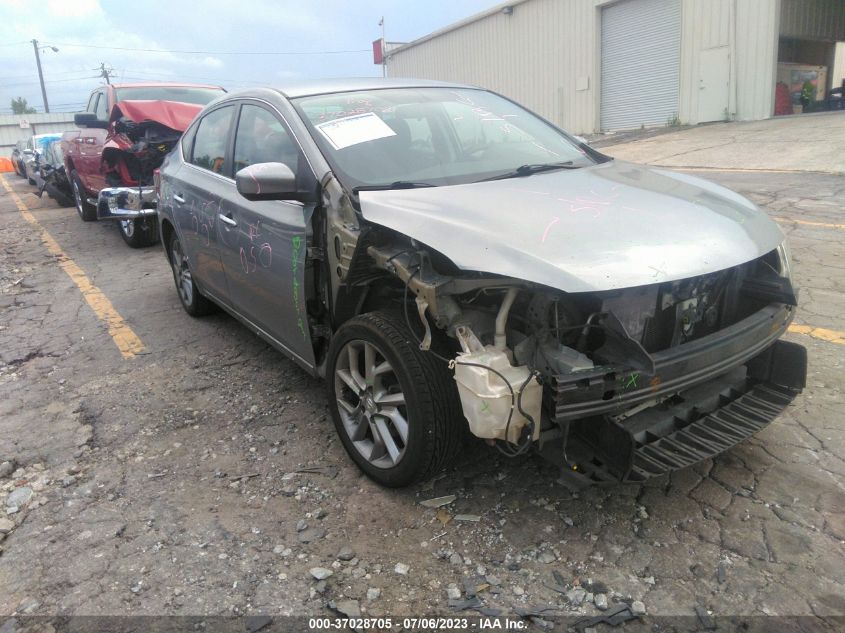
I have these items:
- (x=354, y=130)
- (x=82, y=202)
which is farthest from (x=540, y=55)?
(x=354, y=130)

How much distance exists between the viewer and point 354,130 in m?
3.17

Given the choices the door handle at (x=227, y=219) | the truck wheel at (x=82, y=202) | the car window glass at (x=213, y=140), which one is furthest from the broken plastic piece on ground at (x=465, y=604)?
the truck wheel at (x=82, y=202)

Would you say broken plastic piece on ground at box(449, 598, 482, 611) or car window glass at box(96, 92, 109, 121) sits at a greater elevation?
car window glass at box(96, 92, 109, 121)

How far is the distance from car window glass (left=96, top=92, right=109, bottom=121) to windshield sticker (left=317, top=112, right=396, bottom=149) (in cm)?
759

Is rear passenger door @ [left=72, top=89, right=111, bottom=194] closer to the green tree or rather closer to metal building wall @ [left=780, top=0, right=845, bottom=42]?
metal building wall @ [left=780, top=0, right=845, bottom=42]

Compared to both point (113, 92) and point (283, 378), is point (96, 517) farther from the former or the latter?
point (113, 92)

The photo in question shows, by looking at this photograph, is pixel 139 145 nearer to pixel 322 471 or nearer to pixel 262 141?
pixel 262 141

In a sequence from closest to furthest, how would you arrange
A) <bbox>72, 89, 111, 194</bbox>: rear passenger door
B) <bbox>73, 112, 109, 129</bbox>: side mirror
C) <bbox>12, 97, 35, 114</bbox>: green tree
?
<bbox>73, 112, 109, 129</bbox>: side mirror → <bbox>72, 89, 111, 194</bbox>: rear passenger door → <bbox>12, 97, 35, 114</bbox>: green tree

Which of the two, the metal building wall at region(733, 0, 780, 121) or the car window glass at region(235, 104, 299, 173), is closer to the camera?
the car window glass at region(235, 104, 299, 173)

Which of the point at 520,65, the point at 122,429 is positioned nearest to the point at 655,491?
the point at 122,429

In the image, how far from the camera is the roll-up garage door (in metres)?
16.5

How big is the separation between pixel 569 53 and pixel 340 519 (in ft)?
63.7

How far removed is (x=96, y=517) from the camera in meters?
2.78

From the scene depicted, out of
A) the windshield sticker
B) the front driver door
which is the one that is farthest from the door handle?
the windshield sticker
